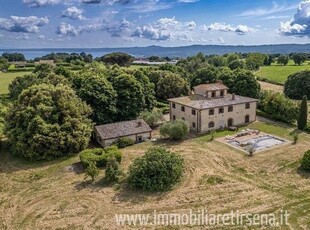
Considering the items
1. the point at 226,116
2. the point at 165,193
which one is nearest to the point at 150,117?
the point at 226,116

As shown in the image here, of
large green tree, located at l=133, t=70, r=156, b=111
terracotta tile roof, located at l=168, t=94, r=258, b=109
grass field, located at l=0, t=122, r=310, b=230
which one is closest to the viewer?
grass field, located at l=0, t=122, r=310, b=230

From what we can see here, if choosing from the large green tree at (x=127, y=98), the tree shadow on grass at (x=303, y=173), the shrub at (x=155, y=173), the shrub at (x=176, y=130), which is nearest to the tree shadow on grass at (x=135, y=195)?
the shrub at (x=155, y=173)

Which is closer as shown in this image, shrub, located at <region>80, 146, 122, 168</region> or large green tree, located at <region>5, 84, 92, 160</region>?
shrub, located at <region>80, 146, 122, 168</region>

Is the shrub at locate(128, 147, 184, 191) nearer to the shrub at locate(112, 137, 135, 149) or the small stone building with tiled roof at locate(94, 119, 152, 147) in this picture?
the shrub at locate(112, 137, 135, 149)

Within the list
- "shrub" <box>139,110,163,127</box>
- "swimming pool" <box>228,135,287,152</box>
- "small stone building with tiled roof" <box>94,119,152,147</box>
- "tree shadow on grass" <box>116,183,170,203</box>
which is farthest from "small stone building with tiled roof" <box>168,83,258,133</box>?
"tree shadow on grass" <box>116,183,170,203</box>

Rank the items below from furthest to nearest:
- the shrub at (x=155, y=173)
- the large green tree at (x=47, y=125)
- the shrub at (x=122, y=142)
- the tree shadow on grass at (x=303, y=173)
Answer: the shrub at (x=122, y=142), the large green tree at (x=47, y=125), the tree shadow on grass at (x=303, y=173), the shrub at (x=155, y=173)

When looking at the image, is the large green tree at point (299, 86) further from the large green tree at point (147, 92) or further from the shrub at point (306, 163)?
the shrub at point (306, 163)

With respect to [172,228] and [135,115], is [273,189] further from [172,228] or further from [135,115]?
[135,115]

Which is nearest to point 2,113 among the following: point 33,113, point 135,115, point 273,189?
point 33,113
